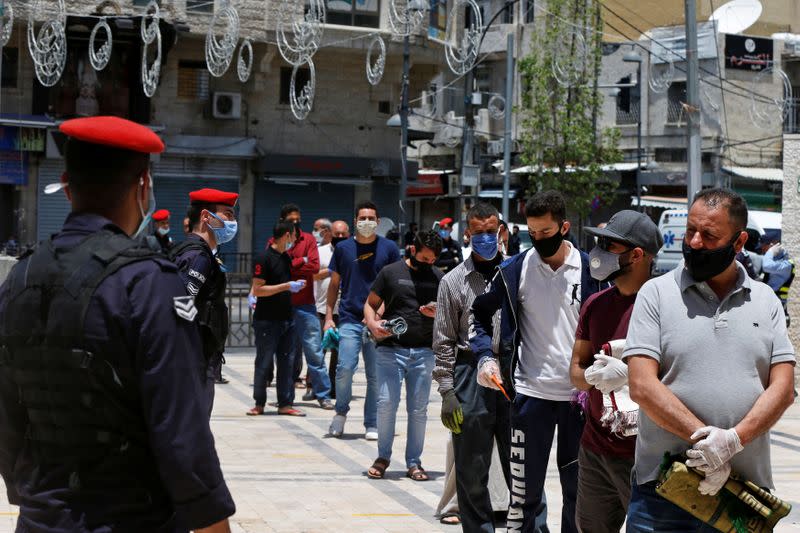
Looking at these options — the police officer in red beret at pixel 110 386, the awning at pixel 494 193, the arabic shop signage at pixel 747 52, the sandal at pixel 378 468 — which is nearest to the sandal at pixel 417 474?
the sandal at pixel 378 468

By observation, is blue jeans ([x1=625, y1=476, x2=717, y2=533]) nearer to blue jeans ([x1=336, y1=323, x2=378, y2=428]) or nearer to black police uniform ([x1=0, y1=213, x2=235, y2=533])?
black police uniform ([x1=0, y1=213, x2=235, y2=533])

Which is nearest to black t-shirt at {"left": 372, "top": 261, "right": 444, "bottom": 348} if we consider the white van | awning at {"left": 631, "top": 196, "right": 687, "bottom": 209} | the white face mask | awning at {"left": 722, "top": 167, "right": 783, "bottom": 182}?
the white face mask

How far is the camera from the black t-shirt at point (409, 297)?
9.97 meters

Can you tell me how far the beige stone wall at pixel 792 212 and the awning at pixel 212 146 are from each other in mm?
21143

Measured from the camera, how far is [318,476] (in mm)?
9578

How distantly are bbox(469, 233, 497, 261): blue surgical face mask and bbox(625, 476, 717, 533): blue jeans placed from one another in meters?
2.89

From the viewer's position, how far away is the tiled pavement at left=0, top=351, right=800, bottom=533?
7.97 meters

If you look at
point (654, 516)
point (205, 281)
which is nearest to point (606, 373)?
point (654, 516)

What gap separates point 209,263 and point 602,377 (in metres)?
2.29

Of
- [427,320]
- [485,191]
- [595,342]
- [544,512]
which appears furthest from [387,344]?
[485,191]

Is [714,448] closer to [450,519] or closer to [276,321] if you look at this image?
[450,519]

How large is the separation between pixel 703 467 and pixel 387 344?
5.94 meters

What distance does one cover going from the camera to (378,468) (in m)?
9.56

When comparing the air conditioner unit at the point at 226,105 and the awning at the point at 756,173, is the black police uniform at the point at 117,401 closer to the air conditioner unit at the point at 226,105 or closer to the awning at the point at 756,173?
the air conditioner unit at the point at 226,105
